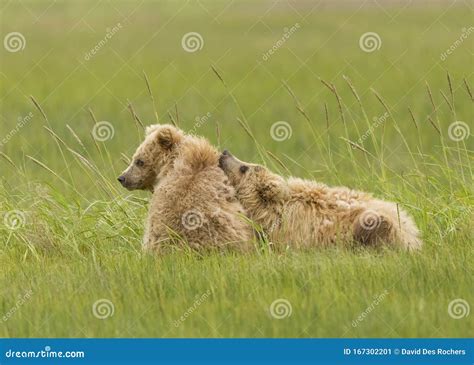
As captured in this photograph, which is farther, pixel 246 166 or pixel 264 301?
pixel 246 166

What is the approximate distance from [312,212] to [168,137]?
1.32 metres

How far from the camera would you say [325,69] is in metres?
23.9

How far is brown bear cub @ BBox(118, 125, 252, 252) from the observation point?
799cm

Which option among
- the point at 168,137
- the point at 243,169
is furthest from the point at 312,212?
the point at 168,137

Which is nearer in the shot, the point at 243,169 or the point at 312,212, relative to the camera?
the point at 312,212

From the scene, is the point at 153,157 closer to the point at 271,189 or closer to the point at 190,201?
the point at 190,201

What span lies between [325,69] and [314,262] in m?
16.7

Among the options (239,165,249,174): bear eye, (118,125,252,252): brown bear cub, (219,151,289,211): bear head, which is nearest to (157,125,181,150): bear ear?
(118,125,252,252): brown bear cub

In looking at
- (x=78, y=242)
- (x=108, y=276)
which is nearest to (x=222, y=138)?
(x=78, y=242)

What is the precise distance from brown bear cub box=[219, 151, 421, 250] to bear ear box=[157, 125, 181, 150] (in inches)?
17.0

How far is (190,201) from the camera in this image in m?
7.99

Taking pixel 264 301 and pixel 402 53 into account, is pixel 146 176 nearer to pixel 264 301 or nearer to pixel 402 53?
pixel 264 301

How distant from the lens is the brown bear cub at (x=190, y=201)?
7.99 m

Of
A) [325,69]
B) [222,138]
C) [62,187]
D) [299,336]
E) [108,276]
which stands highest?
[325,69]
